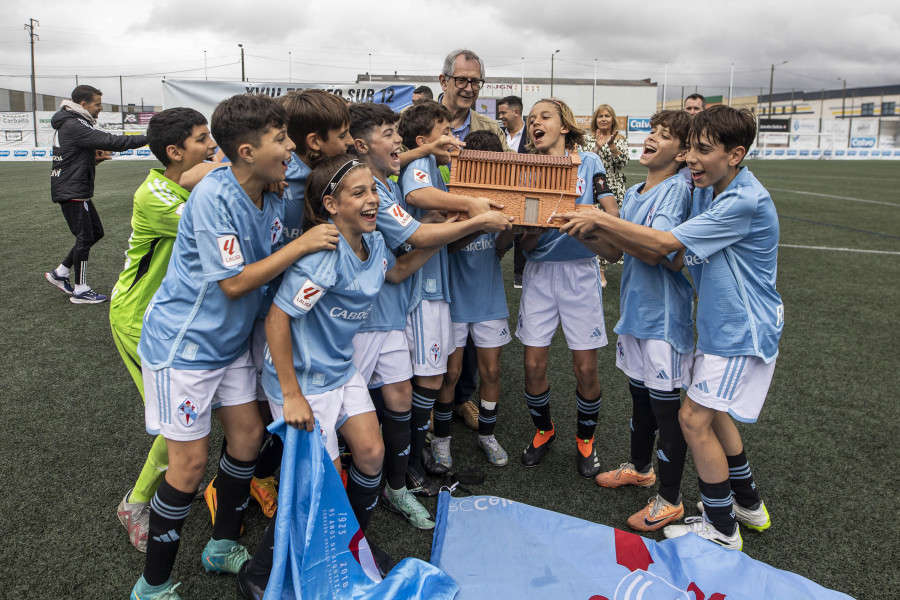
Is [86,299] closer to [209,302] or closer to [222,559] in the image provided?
[222,559]

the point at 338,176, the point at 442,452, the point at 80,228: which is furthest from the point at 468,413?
the point at 80,228

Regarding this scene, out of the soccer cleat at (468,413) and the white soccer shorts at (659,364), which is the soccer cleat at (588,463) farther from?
the soccer cleat at (468,413)

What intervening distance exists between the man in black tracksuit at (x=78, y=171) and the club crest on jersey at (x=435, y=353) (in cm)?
509

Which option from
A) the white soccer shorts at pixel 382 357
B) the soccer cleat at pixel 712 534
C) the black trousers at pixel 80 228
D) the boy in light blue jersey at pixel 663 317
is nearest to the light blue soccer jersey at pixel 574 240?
the boy in light blue jersey at pixel 663 317

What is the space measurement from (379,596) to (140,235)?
73.6 inches

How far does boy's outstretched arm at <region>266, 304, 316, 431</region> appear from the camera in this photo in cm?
237

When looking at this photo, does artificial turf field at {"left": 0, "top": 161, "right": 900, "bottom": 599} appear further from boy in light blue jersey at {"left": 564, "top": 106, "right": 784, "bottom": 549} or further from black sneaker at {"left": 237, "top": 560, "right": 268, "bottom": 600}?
boy in light blue jersey at {"left": 564, "top": 106, "right": 784, "bottom": 549}

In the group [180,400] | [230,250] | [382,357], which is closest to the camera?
[230,250]

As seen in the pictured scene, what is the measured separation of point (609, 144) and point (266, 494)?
5.85m

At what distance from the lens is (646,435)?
11.4 feet

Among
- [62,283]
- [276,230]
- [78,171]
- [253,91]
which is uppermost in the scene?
[253,91]

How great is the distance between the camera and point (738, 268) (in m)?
2.79

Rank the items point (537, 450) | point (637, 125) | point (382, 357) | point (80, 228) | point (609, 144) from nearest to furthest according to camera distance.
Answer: point (382, 357) < point (537, 450) < point (80, 228) < point (609, 144) < point (637, 125)

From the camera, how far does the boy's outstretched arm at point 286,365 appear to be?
7.76 feet
